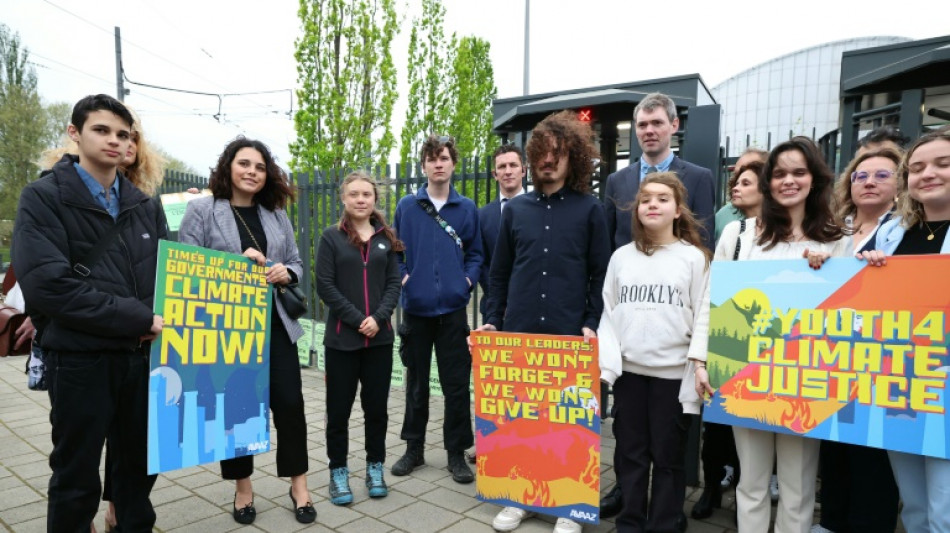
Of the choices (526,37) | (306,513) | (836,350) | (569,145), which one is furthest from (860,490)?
(526,37)

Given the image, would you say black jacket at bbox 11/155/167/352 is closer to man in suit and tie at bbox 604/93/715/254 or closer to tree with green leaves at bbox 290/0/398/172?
man in suit and tie at bbox 604/93/715/254

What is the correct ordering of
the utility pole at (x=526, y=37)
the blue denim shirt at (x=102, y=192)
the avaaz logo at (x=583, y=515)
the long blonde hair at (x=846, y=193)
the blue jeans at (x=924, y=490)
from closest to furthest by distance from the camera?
the blue jeans at (x=924, y=490) → the blue denim shirt at (x=102, y=192) → the avaaz logo at (x=583, y=515) → the long blonde hair at (x=846, y=193) → the utility pole at (x=526, y=37)

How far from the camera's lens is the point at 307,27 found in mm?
8430

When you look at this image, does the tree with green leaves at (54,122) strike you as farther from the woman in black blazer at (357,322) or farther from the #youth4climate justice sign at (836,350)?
the #youth4climate justice sign at (836,350)

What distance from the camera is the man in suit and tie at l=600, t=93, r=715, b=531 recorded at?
10.5 feet

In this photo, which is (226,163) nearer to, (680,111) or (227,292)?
(227,292)

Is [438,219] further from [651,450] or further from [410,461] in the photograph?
[651,450]

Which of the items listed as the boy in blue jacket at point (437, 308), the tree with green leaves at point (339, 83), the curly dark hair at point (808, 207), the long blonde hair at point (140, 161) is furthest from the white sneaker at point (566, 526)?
the tree with green leaves at point (339, 83)

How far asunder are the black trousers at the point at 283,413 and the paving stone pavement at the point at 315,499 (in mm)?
317

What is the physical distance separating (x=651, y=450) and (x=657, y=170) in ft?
5.37

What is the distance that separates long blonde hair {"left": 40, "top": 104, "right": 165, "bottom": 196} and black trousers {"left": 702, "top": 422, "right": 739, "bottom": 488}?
3.49m

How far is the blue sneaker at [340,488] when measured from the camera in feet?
11.1

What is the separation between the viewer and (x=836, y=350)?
7.53 feet

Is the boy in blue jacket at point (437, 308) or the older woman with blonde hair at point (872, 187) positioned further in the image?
the boy in blue jacket at point (437, 308)
